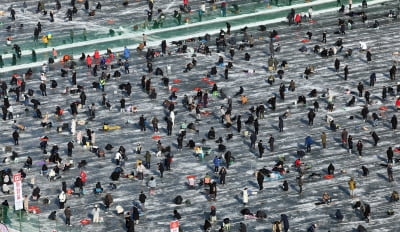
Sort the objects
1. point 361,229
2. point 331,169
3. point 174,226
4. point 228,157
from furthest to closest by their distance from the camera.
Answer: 1. point 228,157
2. point 331,169
3. point 361,229
4. point 174,226

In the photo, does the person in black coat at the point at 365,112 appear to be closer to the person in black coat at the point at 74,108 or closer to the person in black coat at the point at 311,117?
the person in black coat at the point at 311,117

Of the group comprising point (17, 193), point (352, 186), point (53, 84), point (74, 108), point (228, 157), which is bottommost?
→ point (352, 186)

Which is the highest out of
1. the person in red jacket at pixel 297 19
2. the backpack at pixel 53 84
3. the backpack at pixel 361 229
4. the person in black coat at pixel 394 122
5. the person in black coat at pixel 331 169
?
the person in red jacket at pixel 297 19

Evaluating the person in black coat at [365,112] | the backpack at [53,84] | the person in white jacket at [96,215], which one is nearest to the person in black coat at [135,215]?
the person in white jacket at [96,215]

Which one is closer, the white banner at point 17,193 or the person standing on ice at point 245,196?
the white banner at point 17,193

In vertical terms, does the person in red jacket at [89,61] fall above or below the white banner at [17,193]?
above

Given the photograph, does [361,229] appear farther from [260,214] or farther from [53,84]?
[53,84]

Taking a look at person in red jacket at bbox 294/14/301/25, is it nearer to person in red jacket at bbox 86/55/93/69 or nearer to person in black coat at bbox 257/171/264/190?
person in red jacket at bbox 86/55/93/69

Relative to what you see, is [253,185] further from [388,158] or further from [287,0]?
[287,0]

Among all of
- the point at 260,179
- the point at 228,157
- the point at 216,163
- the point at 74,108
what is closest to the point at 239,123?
the point at 228,157

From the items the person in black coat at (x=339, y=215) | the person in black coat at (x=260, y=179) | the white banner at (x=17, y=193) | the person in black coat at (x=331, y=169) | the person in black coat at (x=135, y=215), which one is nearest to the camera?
the white banner at (x=17, y=193)

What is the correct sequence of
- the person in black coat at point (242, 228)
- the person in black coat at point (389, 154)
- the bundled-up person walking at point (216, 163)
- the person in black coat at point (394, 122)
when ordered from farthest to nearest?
the person in black coat at point (394, 122)
the person in black coat at point (389, 154)
the bundled-up person walking at point (216, 163)
the person in black coat at point (242, 228)

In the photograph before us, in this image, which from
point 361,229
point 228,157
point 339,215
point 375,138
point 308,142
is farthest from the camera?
point 375,138

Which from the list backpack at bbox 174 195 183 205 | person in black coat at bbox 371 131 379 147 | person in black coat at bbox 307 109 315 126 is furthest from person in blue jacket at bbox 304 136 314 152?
backpack at bbox 174 195 183 205
